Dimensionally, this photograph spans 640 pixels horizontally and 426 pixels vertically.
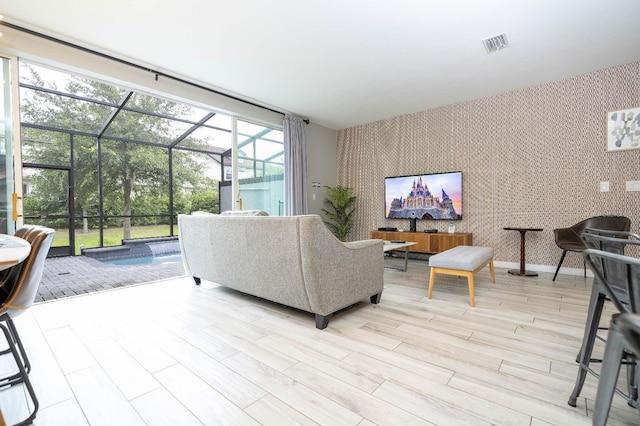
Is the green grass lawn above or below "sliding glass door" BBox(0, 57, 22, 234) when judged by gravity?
below

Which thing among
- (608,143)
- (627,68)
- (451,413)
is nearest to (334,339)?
(451,413)

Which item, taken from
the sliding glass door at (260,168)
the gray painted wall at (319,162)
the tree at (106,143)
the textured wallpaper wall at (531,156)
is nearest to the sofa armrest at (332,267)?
the sliding glass door at (260,168)

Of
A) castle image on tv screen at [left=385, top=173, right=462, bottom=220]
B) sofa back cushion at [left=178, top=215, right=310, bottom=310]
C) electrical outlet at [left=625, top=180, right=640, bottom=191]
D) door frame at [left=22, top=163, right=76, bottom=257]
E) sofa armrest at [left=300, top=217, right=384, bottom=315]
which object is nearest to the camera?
sofa armrest at [left=300, top=217, right=384, bottom=315]

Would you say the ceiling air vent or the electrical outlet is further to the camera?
the electrical outlet

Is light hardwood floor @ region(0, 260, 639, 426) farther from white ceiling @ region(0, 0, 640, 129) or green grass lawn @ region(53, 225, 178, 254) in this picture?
green grass lawn @ region(53, 225, 178, 254)

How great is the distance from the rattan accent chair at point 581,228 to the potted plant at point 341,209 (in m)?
3.31

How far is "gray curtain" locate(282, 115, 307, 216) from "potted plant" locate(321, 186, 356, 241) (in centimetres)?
81

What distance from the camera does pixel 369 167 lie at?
577 cm

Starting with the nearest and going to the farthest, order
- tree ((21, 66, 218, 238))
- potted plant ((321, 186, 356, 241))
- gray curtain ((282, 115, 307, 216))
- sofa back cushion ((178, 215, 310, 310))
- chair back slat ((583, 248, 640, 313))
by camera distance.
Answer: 1. chair back slat ((583, 248, 640, 313))
2. sofa back cushion ((178, 215, 310, 310))
3. gray curtain ((282, 115, 307, 216))
4. tree ((21, 66, 218, 238))
5. potted plant ((321, 186, 356, 241))

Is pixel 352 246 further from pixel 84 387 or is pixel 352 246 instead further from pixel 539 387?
pixel 84 387

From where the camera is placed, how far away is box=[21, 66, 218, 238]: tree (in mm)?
5156

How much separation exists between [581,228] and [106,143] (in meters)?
8.84

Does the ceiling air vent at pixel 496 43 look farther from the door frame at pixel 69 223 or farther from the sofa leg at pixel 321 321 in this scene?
the door frame at pixel 69 223

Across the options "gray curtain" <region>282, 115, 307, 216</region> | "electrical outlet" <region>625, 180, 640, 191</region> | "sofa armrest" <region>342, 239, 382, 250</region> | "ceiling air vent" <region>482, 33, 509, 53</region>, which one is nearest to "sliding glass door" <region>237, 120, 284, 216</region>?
"gray curtain" <region>282, 115, 307, 216</region>
